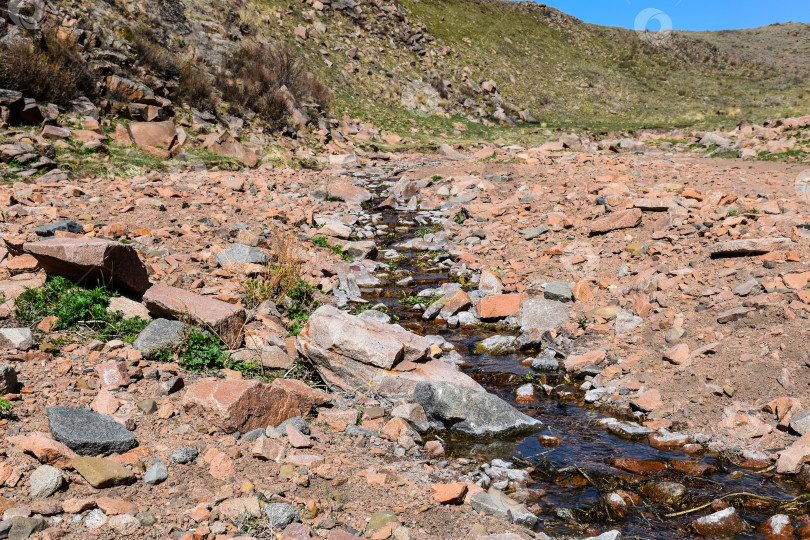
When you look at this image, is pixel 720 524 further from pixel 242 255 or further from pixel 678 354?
pixel 242 255

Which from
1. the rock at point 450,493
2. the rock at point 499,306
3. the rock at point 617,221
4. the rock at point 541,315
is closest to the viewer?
the rock at point 450,493

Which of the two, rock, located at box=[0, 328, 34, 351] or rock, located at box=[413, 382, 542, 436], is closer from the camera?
rock, located at box=[0, 328, 34, 351]

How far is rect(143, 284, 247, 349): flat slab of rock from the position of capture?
18.8 ft

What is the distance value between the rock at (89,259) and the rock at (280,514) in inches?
140

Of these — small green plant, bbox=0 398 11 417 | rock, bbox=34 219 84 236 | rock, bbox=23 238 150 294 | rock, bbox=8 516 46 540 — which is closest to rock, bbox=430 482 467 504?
rock, bbox=8 516 46 540

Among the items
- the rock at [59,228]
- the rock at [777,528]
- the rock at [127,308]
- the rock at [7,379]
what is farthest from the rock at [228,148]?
the rock at [777,528]

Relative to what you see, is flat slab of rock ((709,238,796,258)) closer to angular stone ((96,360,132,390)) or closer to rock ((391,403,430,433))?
rock ((391,403,430,433))

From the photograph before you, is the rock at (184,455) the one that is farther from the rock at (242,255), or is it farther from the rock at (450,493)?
the rock at (242,255)

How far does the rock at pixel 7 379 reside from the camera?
414cm

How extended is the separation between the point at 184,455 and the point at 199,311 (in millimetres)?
2211

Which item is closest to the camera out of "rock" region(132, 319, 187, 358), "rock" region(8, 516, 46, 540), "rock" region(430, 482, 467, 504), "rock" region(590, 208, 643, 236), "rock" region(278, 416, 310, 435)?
"rock" region(8, 516, 46, 540)

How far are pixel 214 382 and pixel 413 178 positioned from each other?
12281 mm

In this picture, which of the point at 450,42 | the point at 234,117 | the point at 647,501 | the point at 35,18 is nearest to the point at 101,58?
the point at 35,18

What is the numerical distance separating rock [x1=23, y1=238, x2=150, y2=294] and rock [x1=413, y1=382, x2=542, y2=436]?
3560 millimetres
